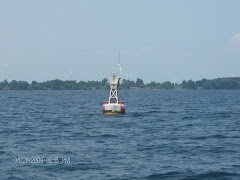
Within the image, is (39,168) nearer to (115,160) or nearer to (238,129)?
(115,160)

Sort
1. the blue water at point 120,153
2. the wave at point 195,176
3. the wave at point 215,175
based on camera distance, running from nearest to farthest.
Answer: the wave at point 195,176 → the wave at point 215,175 → the blue water at point 120,153

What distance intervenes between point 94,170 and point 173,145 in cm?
1070

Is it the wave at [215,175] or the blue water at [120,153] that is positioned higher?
the blue water at [120,153]

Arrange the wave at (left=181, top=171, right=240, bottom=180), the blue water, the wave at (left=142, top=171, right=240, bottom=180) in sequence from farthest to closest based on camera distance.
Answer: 1. the blue water
2. the wave at (left=181, top=171, right=240, bottom=180)
3. the wave at (left=142, top=171, right=240, bottom=180)

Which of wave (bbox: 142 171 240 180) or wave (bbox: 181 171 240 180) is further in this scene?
wave (bbox: 181 171 240 180)

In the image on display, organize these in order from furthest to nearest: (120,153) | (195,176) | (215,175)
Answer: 1. (120,153)
2. (215,175)
3. (195,176)

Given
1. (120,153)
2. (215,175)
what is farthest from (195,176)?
(120,153)

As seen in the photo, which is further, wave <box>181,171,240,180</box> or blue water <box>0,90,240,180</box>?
blue water <box>0,90,240,180</box>

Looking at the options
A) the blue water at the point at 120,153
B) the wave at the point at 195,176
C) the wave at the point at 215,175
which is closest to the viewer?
the wave at the point at 195,176

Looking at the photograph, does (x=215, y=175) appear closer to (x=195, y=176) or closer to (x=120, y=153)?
(x=195, y=176)

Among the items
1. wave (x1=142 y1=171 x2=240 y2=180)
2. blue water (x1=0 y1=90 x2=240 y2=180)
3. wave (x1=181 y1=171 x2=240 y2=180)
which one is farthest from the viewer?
blue water (x1=0 y1=90 x2=240 y2=180)

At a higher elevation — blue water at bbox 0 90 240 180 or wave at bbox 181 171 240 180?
blue water at bbox 0 90 240 180

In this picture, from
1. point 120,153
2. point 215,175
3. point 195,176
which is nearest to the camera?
point 195,176

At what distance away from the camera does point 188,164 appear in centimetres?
2505
